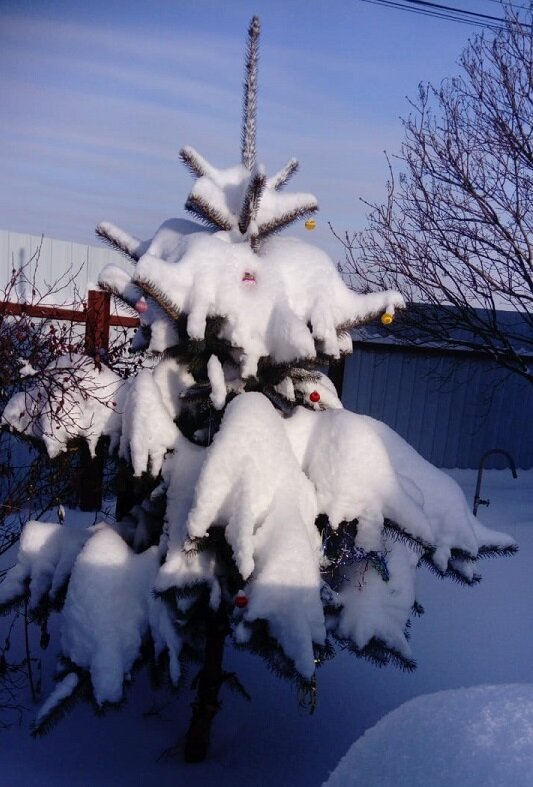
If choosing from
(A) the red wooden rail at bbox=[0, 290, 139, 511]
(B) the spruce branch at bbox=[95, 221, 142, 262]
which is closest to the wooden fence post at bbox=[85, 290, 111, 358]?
(A) the red wooden rail at bbox=[0, 290, 139, 511]

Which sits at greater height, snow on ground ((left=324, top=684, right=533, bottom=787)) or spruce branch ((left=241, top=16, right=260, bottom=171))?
spruce branch ((left=241, top=16, right=260, bottom=171))

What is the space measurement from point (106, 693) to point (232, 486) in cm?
94

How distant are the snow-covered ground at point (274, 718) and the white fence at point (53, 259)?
4.58m

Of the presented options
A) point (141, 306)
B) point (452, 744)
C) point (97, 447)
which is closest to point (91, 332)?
point (97, 447)

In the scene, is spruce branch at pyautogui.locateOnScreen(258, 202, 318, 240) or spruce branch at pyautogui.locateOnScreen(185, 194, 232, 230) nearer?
spruce branch at pyautogui.locateOnScreen(185, 194, 232, 230)

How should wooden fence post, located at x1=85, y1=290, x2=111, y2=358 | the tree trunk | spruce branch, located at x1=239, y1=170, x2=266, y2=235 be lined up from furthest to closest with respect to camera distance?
wooden fence post, located at x1=85, y1=290, x2=111, y2=358 < the tree trunk < spruce branch, located at x1=239, y1=170, x2=266, y2=235

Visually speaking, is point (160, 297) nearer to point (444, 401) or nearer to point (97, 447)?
point (97, 447)

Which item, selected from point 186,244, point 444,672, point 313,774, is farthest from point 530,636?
point 186,244

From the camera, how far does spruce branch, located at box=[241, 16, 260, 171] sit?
3.42 metres

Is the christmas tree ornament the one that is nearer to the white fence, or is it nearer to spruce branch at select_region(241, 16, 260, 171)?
spruce branch at select_region(241, 16, 260, 171)

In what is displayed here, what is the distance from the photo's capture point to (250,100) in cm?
348

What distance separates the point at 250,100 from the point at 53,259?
5.30m

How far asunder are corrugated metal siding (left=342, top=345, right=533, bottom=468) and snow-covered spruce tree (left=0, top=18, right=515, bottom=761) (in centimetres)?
564

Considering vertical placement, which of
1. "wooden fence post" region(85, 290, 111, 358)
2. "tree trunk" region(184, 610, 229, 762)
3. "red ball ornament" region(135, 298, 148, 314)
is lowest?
"tree trunk" region(184, 610, 229, 762)
